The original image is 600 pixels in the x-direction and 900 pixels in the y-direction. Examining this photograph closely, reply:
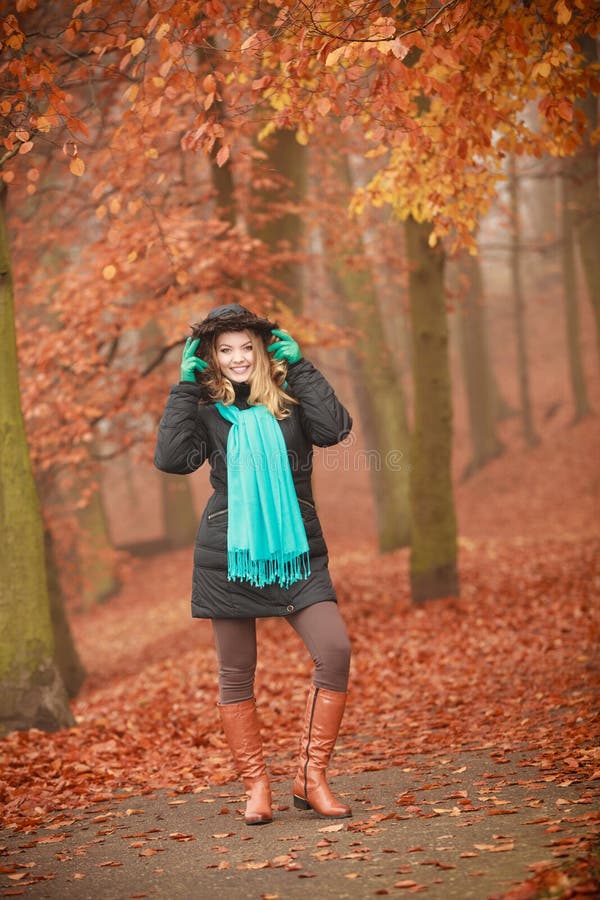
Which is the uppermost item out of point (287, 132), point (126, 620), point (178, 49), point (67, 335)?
point (287, 132)

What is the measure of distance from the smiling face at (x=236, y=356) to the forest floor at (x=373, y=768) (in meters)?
2.23

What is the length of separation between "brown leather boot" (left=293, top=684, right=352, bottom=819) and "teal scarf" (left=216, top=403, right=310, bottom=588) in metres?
0.59

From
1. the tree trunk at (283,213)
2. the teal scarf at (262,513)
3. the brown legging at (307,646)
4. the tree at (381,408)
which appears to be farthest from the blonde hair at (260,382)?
the tree at (381,408)

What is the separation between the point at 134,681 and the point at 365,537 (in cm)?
1213

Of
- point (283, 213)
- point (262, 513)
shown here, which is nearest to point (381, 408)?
point (283, 213)

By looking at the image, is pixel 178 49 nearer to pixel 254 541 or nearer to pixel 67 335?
pixel 254 541

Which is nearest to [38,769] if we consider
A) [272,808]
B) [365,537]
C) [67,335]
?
[272,808]

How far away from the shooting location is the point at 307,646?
4457 mm

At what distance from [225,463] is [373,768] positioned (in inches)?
87.2

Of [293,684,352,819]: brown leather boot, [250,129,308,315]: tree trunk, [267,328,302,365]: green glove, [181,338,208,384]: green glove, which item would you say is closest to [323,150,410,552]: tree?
[250,129,308,315]: tree trunk

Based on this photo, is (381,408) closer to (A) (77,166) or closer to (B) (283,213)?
(B) (283,213)

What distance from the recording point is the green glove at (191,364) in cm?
463

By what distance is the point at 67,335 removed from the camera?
9.99 m

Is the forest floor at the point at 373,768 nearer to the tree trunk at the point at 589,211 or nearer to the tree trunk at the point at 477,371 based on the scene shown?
the tree trunk at the point at 589,211
